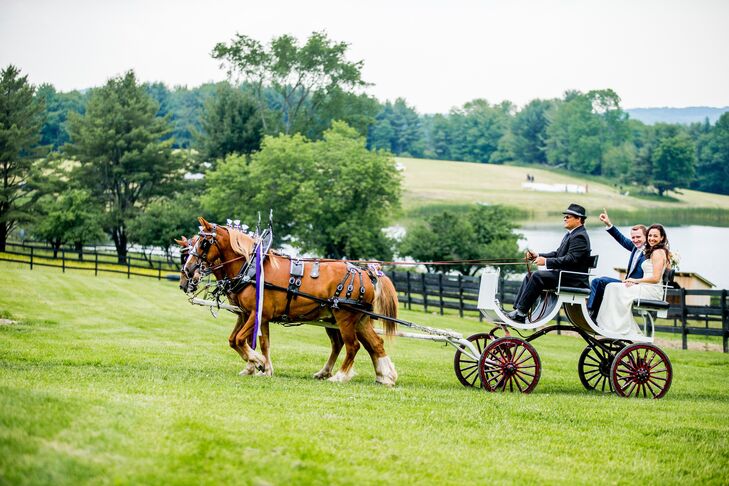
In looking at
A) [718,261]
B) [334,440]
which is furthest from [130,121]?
[334,440]

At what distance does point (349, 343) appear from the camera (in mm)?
11852

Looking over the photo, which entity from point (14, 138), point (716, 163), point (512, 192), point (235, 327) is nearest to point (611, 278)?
point (235, 327)

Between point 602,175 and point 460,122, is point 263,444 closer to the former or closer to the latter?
point 602,175

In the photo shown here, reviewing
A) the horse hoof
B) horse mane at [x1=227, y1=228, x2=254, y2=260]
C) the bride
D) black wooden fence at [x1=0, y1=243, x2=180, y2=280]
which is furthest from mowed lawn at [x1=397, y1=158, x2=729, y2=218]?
the horse hoof

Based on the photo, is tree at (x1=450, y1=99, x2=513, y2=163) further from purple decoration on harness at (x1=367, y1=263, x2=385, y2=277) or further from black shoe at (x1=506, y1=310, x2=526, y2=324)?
black shoe at (x1=506, y1=310, x2=526, y2=324)

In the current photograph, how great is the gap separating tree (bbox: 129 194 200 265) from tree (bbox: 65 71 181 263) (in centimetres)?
343

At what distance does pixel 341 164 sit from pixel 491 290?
38.6 metres

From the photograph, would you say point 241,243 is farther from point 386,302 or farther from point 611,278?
point 611,278

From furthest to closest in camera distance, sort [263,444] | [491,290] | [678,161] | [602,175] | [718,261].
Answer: [602,175] < [678,161] < [718,261] < [491,290] < [263,444]

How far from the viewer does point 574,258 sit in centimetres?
1115

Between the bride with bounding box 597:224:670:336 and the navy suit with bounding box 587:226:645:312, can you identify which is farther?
the navy suit with bounding box 587:226:645:312

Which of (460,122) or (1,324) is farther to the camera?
(460,122)

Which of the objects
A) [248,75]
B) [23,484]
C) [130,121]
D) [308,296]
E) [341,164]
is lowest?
[23,484]

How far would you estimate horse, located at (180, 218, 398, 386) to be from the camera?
11562mm
